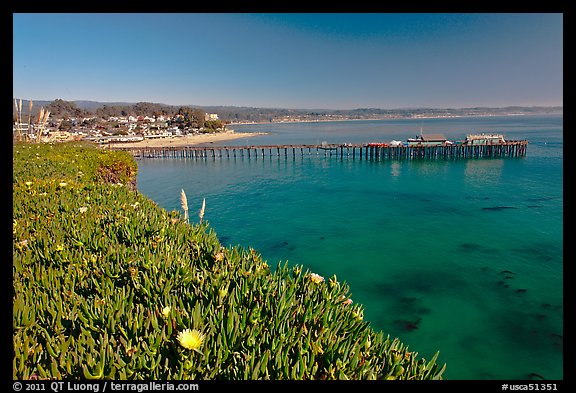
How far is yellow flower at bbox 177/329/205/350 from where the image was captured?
2.09 metres

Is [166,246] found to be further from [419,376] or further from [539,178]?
[539,178]

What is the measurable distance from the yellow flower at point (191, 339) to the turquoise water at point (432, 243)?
8.19 metres

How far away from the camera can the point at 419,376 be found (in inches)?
91.4

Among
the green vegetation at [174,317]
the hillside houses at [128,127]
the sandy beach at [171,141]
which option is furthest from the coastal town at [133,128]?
the green vegetation at [174,317]

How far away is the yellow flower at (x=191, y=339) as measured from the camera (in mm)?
2094

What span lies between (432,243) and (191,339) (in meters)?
20.1

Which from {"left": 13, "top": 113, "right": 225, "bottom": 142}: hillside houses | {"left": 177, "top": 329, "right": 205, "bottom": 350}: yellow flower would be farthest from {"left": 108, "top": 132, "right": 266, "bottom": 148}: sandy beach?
{"left": 177, "top": 329, "right": 205, "bottom": 350}: yellow flower

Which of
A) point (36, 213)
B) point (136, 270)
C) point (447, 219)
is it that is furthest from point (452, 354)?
point (447, 219)

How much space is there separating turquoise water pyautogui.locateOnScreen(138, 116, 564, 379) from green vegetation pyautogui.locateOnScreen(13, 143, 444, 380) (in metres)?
7.26

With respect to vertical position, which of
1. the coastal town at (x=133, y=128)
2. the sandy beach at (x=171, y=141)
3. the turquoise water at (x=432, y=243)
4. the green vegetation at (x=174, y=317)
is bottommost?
the turquoise water at (x=432, y=243)

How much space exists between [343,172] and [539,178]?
2249cm

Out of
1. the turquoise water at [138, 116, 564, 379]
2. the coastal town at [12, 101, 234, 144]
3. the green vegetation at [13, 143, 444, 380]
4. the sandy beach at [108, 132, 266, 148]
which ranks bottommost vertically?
the turquoise water at [138, 116, 564, 379]

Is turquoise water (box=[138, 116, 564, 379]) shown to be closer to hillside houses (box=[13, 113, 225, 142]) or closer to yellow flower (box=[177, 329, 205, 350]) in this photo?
yellow flower (box=[177, 329, 205, 350])

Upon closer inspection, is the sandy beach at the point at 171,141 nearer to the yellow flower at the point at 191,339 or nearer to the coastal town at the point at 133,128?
the coastal town at the point at 133,128
